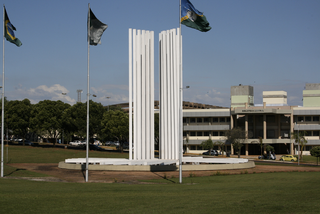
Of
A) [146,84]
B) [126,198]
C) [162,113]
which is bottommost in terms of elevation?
[126,198]

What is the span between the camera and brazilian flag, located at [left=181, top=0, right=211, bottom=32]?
82.6 feet

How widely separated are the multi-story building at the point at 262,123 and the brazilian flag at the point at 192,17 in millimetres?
62982

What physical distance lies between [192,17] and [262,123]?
228ft

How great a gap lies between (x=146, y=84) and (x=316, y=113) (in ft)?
205

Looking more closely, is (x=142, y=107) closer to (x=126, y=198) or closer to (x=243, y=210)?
(x=126, y=198)

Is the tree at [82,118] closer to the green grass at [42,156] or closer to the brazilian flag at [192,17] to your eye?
the green grass at [42,156]

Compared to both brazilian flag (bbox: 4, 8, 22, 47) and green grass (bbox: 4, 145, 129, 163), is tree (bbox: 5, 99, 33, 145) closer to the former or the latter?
green grass (bbox: 4, 145, 129, 163)

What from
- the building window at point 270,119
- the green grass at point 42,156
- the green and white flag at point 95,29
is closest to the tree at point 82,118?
the green grass at point 42,156

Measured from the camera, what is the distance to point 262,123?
89625 mm

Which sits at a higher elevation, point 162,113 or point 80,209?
point 162,113

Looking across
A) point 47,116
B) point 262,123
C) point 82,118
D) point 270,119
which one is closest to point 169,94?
point 82,118

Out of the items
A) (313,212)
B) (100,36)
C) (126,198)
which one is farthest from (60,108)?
(313,212)

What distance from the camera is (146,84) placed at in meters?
39.2

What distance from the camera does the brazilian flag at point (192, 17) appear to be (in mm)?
25188
